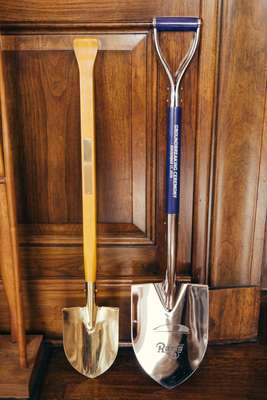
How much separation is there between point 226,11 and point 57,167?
57 cm

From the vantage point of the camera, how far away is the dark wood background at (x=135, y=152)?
95cm

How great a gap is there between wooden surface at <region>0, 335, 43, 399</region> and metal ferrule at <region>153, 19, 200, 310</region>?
358 mm

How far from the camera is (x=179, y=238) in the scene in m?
1.10

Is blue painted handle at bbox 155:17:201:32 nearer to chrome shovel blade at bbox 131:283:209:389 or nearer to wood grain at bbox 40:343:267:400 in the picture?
chrome shovel blade at bbox 131:283:209:389

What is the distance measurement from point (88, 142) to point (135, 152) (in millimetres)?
166

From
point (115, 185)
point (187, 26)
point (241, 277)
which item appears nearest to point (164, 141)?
point (115, 185)

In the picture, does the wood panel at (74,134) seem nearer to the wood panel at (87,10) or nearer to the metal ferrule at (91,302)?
the wood panel at (87,10)

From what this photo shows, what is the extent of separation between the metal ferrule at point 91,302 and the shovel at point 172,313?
0.10 metres

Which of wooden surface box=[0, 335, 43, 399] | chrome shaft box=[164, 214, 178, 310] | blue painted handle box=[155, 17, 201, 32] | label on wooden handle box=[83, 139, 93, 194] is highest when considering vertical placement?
blue painted handle box=[155, 17, 201, 32]

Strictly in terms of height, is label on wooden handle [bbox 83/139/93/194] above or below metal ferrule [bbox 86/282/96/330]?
above

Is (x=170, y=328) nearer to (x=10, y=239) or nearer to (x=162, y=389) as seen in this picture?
(x=162, y=389)

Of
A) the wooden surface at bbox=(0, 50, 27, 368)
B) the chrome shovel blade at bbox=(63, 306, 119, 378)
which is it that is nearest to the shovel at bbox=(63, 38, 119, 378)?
the chrome shovel blade at bbox=(63, 306, 119, 378)

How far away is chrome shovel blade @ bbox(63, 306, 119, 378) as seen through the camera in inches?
39.1

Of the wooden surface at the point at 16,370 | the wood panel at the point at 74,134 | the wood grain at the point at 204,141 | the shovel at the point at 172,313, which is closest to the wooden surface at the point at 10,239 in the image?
the wooden surface at the point at 16,370
